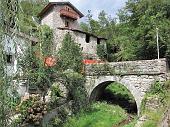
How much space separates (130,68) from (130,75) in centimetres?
47

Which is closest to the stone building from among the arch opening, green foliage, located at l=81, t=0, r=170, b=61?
green foliage, located at l=81, t=0, r=170, b=61

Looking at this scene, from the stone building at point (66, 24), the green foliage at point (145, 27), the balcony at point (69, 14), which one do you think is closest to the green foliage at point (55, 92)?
the green foliage at point (145, 27)

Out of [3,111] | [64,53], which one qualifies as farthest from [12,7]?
[64,53]

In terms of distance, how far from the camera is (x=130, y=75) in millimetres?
21391

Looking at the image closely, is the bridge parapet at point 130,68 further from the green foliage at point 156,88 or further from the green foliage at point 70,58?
the green foliage at point 70,58

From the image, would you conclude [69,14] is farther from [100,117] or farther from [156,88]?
[156,88]

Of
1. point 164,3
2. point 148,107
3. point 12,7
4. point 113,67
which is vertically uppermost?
point 164,3

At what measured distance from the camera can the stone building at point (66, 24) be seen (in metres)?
34.8

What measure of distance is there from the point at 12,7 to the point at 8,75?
106 cm

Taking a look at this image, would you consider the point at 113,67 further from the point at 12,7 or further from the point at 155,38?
the point at 12,7

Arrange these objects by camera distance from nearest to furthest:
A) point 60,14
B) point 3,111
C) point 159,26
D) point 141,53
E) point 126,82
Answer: point 3,111 → point 126,82 → point 159,26 → point 141,53 → point 60,14

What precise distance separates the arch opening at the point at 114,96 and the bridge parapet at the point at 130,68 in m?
1.03

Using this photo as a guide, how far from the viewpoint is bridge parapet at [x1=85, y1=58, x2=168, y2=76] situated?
19.8 meters

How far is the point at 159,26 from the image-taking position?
85.2 feet
